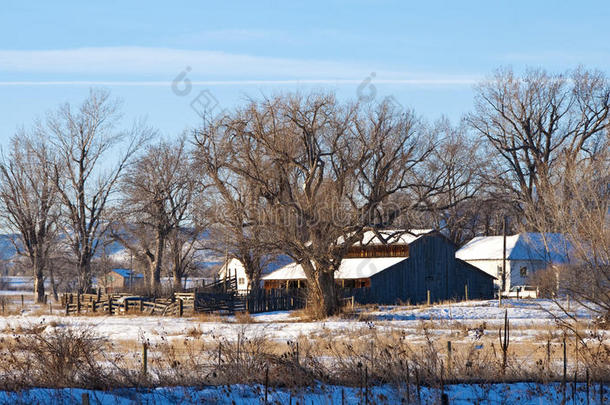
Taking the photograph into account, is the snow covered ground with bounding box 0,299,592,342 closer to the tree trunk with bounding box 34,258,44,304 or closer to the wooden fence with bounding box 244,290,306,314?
the wooden fence with bounding box 244,290,306,314

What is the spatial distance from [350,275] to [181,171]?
20.4m

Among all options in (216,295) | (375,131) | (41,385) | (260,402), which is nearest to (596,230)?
(260,402)

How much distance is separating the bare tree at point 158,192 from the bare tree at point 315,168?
26267mm

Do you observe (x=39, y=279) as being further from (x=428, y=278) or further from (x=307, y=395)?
(x=307, y=395)

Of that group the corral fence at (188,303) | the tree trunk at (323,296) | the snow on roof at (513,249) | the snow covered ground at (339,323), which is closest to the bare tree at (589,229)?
the snow covered ground at (339,323)

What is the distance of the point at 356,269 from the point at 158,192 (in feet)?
66.8

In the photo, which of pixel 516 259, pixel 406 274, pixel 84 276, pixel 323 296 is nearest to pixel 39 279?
pixel 84 276

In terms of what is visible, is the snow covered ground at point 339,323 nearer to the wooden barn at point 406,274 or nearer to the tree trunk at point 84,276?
the wooden barn at point 406,274

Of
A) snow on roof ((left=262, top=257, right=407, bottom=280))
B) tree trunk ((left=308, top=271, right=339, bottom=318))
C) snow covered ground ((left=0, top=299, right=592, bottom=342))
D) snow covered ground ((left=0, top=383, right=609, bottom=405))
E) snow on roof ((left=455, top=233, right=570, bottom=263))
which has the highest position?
snow on roof ((left=455, top=233, right=570, bottom=263))

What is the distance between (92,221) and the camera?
59594 mm

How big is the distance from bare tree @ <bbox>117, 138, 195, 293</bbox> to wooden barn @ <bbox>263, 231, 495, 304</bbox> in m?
12.2

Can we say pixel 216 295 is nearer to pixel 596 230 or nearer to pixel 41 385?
pixel 596 230

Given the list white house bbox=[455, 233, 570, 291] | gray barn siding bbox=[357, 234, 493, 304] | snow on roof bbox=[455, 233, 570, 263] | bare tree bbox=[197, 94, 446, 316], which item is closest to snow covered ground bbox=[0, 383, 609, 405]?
bare tree bbox=[197, 94, 446, 316]

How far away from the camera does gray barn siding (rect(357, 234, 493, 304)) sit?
164ft
